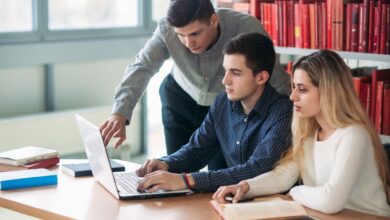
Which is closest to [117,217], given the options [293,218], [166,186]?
[166,186]

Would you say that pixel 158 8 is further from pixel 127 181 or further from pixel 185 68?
pixel 127 181

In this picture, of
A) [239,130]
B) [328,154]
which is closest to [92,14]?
[239,130]

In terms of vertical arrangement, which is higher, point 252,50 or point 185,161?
point 252,50

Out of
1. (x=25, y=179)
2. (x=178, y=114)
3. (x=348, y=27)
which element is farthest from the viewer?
(x=348, y=27)

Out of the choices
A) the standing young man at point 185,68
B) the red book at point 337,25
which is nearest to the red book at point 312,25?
the red book at point 337,25

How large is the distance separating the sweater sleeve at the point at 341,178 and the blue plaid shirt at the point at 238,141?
20cm

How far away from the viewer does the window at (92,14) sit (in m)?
4.95

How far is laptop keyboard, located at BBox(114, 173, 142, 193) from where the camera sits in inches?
92.3

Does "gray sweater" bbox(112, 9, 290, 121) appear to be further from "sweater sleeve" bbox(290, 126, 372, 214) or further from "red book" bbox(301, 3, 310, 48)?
"sweater sleeve" bbox(290, 126, 372, 214)

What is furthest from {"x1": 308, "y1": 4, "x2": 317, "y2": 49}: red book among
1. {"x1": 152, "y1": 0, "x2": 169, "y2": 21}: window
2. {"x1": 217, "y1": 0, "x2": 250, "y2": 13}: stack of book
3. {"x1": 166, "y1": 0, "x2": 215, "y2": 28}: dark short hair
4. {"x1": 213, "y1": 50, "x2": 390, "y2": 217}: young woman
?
{"x1": 152, "y1": 0, "x2": 169, "y2": 21}: window

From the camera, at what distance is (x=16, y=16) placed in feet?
15.6

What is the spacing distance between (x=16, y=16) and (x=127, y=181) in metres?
2.61

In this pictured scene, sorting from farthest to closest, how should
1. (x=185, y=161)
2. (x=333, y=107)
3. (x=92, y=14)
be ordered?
1. (x=92, y=14)
2. (x=185, y=161)
3. (x=333, y=107)

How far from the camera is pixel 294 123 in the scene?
2.40 meters
